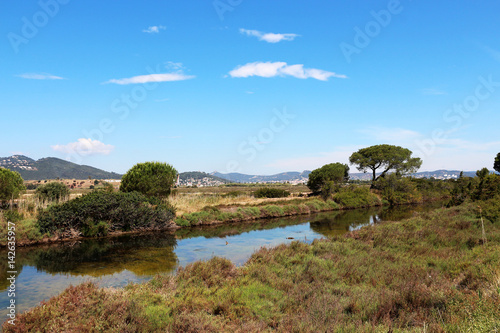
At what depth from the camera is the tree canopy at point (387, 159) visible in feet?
184

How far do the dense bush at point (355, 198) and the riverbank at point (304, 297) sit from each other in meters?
28.1

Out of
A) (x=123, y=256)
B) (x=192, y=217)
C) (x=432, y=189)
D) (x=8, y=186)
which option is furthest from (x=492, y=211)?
(x=432, y=189)

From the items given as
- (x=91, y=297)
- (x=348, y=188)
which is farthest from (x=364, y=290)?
(x=348, y=188)

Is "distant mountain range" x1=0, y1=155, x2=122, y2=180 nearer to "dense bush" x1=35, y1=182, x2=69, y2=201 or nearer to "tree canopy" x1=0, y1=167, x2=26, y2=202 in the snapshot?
"dense bush" x1=35, y1=182, x2=69, y2=201

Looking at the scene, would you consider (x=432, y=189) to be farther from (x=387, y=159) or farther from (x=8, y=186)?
(x=8, y=186)

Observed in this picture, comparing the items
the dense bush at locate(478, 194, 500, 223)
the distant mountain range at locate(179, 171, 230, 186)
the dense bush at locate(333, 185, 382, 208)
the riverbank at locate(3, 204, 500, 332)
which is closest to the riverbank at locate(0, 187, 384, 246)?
the dense bush at locate(333, 185, 382, 208)

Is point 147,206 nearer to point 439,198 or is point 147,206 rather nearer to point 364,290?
point 364,290

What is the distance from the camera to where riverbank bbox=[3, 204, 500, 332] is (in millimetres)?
5969

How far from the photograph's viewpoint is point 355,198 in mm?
42000

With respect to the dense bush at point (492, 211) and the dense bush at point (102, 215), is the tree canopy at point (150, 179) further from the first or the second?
the dense bush at point (492, 211)

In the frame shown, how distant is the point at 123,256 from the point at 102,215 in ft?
22.0

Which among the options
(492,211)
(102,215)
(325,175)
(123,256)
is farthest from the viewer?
(325,175)

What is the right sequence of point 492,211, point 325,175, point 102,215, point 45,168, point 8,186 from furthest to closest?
point 45,168
point 325,175
point 8,186
point 102,215
point 492,211

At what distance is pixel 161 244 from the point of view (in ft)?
60.4
